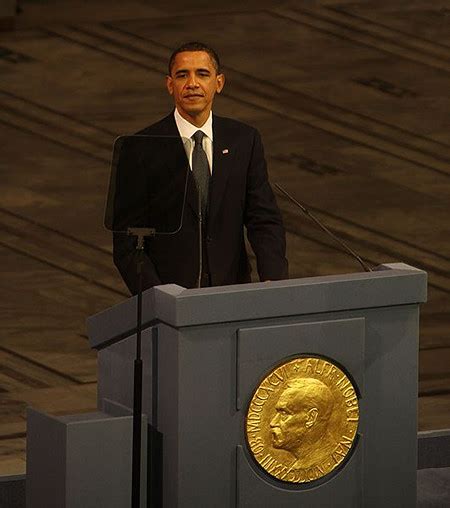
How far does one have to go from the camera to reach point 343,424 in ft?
16.0

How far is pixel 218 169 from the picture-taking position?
5344 millimetres

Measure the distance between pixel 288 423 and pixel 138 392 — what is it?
0.40 meters

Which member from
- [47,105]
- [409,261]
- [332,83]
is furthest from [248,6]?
[409,261]

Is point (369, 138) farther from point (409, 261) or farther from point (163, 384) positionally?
point (163, 384)

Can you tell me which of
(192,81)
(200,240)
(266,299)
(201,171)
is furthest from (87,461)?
(192,81)

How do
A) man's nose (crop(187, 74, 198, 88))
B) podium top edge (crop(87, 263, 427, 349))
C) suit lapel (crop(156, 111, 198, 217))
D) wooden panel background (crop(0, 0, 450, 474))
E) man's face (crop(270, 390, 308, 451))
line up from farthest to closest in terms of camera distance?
wooden panel background (crop(0, 0, 450, 474))
suit lapel (crop(156, 111, 198, 217))
man's nose (crop(187, 74, 198, 88))
man's face (crop(270, 390, 308, 451))
podium top edge (crop(87, 263, 427, 349))

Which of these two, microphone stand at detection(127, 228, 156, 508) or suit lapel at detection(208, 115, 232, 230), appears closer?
microphone stand at detection(127, 228, 156, 508)

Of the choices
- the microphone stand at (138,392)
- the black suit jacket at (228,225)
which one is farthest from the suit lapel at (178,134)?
the microphone stand at (138,392)

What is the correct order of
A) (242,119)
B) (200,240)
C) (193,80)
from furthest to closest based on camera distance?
(242,119) → (200,240) → (193,80)

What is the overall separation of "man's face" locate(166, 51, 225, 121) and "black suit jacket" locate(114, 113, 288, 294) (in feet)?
0.49

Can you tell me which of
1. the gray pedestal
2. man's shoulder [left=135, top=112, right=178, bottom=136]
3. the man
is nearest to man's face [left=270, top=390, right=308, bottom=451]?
the gray pedestal

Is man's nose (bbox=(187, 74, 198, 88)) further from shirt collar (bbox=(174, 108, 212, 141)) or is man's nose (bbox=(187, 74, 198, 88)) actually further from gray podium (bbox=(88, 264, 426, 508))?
gray podium (bbox=(88, 264, 426, 508))

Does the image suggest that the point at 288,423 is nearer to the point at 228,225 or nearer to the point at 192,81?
the point at 228,225

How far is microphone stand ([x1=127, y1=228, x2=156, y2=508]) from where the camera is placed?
4691 mm
